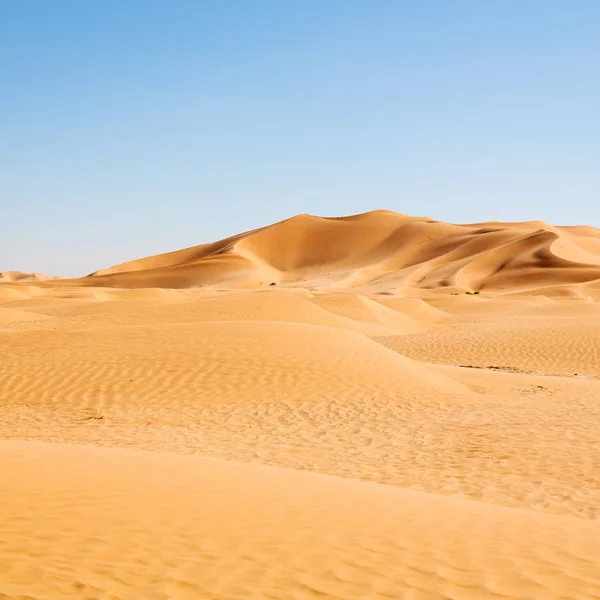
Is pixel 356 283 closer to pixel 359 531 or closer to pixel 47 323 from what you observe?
pixel 47 323

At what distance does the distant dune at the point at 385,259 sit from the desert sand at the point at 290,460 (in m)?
43.1

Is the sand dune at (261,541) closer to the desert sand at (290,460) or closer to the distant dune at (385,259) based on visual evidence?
the desert sand at (290,460)

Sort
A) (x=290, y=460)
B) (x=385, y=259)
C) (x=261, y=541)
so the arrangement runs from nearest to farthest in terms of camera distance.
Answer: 1. (x=261, y=541)
2. (x=290, y=460)
3. (x=385, y=259)

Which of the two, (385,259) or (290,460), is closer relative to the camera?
(290,460)

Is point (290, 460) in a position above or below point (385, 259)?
below

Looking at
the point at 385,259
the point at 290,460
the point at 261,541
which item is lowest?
the point at 290,460

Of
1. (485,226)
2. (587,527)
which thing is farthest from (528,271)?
(587,527)

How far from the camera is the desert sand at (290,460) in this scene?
425 centimetres

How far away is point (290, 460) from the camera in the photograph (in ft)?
31.1

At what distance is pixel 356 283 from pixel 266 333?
204 ft

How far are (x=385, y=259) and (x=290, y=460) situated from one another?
86.8m

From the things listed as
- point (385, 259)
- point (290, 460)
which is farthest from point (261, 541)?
point (385, 259)

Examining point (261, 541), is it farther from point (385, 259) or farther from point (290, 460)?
point (385, 259)

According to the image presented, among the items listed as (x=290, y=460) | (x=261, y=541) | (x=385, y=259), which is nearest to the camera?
(x=261, y=541)
